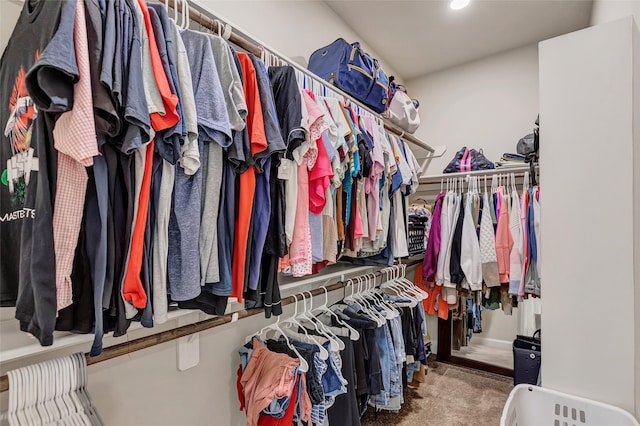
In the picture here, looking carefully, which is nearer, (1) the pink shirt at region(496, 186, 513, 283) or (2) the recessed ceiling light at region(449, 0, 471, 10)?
(2) the recessed ceiling light at region(449, 0, 471, 10)

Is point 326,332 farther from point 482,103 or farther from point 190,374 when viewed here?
point 482,103

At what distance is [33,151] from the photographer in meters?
0.66

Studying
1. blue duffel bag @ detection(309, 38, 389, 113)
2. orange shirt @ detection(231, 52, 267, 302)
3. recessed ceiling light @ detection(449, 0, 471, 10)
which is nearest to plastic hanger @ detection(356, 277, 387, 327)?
orange shirt @ detection(231, 52, 267, 302)

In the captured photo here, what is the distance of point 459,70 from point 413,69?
0.44 m

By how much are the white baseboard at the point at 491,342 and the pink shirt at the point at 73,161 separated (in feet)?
9.98

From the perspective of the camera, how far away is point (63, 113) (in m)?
0.63

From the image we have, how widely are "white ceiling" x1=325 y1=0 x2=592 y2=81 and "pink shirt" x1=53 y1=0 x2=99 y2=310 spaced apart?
2.13 meters

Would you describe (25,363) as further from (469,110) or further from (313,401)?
(469,110)

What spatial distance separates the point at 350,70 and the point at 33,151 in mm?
1537

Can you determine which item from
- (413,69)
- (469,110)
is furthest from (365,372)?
(413,69)

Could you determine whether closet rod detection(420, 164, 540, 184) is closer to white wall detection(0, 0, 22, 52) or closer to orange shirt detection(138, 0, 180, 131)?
orange shirt detection(138, 0, 180, 131)

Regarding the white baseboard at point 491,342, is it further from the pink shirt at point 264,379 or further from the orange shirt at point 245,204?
the orange shirt at point 245,204

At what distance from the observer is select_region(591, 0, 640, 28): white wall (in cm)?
109

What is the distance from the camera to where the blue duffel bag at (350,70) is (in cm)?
178
